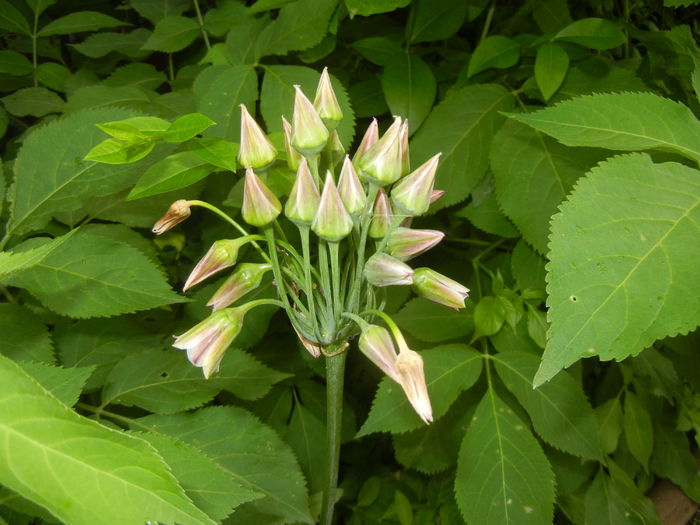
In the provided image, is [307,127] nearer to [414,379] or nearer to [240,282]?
[240,282]

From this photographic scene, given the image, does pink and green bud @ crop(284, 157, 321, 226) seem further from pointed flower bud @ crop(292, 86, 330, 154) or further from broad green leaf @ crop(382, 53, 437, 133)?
broad green leaf @ crop(382, 53, 437, 133)

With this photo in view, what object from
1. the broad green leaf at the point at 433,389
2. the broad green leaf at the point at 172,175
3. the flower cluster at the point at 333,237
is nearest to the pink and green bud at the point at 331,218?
the flower cluster at the point at 333,237

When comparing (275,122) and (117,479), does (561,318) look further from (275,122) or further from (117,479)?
(275,122)

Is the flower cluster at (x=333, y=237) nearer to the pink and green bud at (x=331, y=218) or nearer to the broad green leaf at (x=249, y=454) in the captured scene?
the pink and green bud at (x=331, y=218)

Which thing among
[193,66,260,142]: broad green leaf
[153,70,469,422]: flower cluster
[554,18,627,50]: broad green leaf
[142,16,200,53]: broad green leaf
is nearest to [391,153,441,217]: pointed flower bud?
[153,70,469,422]: flower cluster

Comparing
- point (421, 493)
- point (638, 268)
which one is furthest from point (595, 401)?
point (638, 268)

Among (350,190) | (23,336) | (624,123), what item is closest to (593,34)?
(624,123)
